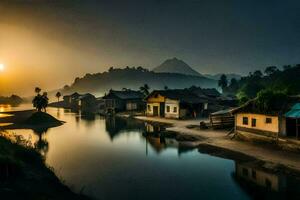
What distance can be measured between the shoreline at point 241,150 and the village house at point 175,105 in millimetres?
21078

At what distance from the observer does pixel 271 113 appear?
30594mm

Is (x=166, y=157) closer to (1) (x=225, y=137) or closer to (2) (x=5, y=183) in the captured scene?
(1) (x=225, y=137)

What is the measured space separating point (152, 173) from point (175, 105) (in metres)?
39.2

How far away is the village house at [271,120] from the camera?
2984 centimetres

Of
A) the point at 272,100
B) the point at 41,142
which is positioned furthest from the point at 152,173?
the point at 41,142

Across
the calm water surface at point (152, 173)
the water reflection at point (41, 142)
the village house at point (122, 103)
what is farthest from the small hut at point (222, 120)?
the village house at point (122, 103)

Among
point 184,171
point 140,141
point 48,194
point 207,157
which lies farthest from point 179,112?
point 48,194

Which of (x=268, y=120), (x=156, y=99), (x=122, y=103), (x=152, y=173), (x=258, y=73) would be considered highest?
(x=258, y=73)

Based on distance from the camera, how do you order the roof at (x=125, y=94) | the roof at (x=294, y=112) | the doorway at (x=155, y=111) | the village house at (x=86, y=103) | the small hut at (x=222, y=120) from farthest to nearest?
1. the village house at (x=86, y=103)
2. the roof at (x=125, y=94)
3. the doorway at (x=155, y=111)
4. the small hut at (x=222, y=120)
5. the roof at (x=294, y=112)

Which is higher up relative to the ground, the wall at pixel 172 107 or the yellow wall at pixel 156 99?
the yellow wall at pixel 156 99

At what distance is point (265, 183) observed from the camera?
20.9 meters

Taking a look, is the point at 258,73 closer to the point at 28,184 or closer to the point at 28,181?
the point at 28,181

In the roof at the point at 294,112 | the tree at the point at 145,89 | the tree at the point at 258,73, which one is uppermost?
the tree at the point at 258,73

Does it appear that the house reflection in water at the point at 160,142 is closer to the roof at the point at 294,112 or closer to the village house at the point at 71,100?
the roof at the point at 294,112
